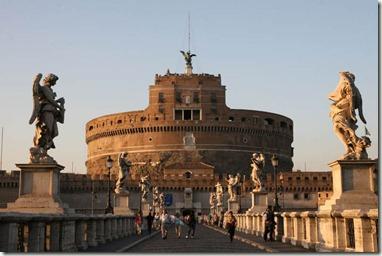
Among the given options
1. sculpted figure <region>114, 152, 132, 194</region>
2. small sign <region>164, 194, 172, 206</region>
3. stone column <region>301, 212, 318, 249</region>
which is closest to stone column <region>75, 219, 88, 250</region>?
stone column <region>301, 212, 318, 249</region>

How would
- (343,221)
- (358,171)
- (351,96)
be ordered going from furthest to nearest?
1. (351,96)
2. (358,171)
3. (343,221)

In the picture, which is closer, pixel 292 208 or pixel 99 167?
pixel 292 208

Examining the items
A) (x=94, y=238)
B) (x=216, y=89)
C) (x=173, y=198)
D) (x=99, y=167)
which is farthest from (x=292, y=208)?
(x=94, y=238)

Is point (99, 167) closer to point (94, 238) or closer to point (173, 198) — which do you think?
point (173, 198)

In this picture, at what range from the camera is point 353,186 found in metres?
9.88

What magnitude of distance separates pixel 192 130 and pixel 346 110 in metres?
66.0

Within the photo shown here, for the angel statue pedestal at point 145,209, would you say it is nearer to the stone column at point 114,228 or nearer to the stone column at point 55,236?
the stone column at point 114,228

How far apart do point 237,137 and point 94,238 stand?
6649 cm

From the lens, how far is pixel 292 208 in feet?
218

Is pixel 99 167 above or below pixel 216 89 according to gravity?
below

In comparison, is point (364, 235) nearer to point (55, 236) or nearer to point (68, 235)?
point (55, 236)

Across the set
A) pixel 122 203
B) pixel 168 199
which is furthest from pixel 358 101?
pixel 168 199

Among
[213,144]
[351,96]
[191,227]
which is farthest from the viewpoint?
[213,144]

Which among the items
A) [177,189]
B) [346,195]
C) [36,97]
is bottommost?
[346,195]
